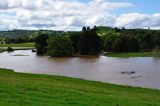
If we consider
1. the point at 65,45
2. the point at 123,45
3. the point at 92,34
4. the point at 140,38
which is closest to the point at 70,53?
the point at 65,45

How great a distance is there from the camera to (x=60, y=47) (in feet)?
343

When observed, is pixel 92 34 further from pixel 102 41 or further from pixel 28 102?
pixel 28 102

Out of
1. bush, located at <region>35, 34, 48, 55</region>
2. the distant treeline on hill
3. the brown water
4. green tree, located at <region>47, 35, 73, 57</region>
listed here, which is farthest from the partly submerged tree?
the brown water

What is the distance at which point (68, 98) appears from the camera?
15430 mm

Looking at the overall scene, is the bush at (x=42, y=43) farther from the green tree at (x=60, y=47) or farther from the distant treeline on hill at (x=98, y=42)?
the green tree at (x=60, y=47)

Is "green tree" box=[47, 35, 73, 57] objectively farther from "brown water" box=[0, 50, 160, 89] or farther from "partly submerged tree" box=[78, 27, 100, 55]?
"brown water" box=[0, 50, 160, 89]

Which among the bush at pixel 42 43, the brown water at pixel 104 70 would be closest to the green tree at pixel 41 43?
the bush at pixel 42 43

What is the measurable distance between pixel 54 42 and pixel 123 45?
23325 millimetres

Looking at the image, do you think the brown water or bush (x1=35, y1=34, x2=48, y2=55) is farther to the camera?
bush (x1=35, y1=34, x2=48, y2=55)

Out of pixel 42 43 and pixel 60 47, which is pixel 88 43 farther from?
pixel 42 43

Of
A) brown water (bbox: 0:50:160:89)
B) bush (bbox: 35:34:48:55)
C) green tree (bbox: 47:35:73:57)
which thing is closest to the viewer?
brown water (bbox: 0:50:160:89)

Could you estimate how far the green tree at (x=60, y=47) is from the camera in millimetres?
103312

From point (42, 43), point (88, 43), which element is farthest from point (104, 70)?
point (42, 43)

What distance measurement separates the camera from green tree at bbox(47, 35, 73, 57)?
10331cm
